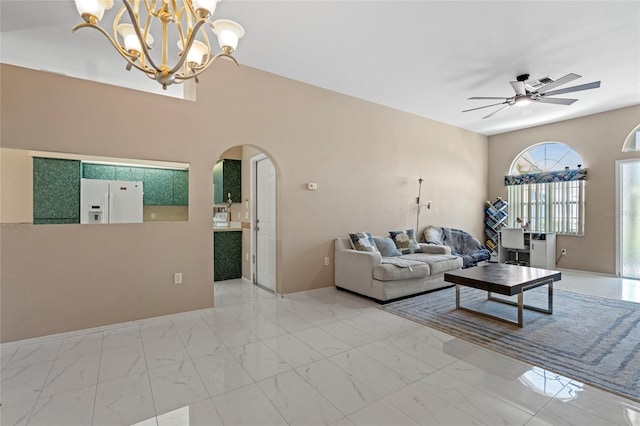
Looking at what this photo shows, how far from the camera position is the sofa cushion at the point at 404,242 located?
521 cm

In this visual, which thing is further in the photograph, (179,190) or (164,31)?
(179,190)

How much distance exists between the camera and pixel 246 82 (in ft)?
13.2

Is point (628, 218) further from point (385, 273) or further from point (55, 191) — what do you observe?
point (55, 191)

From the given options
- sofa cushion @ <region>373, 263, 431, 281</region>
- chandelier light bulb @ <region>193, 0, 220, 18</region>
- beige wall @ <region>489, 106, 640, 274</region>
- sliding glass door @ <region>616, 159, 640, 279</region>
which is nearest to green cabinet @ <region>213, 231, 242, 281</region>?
sofa cushion @ <region>373, 263, 431, 281</region>

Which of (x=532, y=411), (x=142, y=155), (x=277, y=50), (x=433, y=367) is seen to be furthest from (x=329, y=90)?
(x=532, y=411)

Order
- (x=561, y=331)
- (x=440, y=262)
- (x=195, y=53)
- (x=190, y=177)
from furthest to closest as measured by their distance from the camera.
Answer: (x=440, y=262) → (x=190, y=177) → (x=561, y=331) → (x=195, y=53)

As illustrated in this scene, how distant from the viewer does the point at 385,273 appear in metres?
3.90

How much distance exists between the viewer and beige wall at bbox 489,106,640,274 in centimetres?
564

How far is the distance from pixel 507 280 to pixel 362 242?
1.91 meters

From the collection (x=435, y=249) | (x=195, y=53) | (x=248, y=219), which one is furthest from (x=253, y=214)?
(x=435, y=249)

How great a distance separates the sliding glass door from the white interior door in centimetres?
631

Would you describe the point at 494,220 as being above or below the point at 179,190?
below

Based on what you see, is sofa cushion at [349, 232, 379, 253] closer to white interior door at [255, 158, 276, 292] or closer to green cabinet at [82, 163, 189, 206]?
white interior door at [255, 158, 276, 292]

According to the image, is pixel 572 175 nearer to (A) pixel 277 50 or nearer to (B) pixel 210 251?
(A) pixel 277 50
